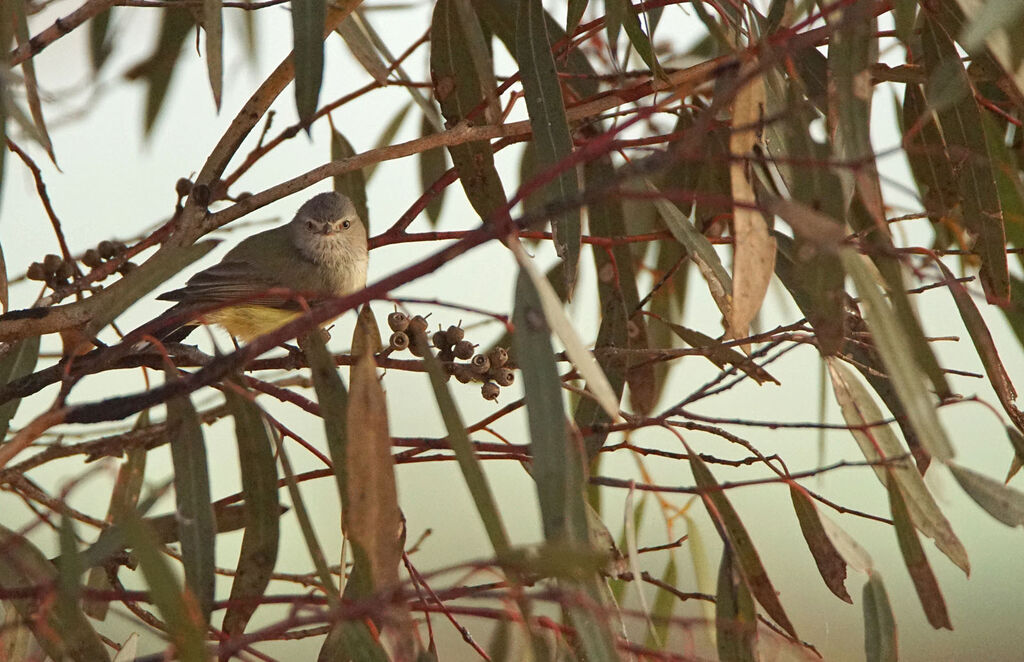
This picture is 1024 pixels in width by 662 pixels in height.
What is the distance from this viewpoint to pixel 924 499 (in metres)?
1.48

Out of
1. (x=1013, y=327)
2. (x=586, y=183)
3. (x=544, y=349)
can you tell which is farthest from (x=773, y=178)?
(x=544, y=349)

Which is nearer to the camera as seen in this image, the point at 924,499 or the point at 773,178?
the point at 924,499

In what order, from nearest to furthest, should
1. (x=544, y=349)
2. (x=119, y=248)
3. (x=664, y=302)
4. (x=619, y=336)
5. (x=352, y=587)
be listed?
(x=544, y=349) → (x=352, y=587) → (x=619, y=336) → (x=119, y=248) → (x=664, y=302)

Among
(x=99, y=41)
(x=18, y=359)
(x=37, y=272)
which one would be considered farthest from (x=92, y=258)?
(x=99, y=41)

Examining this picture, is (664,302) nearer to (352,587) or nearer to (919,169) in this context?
(919,169)

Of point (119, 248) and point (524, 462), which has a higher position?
point (119, 248)

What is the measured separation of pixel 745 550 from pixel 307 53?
940mm

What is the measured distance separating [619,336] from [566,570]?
40.8 inches

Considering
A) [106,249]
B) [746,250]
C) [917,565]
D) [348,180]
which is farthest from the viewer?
[348,180]

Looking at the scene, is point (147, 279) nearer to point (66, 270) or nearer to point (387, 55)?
point (66, 270)

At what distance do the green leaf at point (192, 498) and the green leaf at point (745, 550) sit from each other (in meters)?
0.69

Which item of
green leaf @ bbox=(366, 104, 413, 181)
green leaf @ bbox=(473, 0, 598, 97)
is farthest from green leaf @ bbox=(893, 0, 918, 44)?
green leaf @ bbox=(366, 104, 413, 181)

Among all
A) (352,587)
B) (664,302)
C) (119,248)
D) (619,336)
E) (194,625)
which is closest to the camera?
(194,625)

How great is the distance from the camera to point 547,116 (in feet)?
4.86
